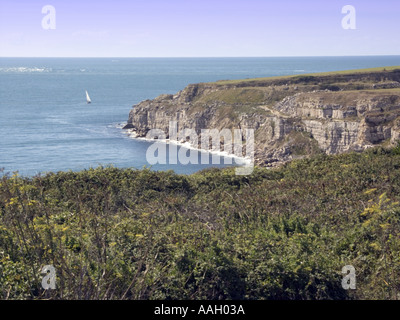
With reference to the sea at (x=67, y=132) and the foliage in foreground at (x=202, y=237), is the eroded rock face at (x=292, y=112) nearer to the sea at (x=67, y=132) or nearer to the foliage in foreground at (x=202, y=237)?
the sea at (x=67, y=132)

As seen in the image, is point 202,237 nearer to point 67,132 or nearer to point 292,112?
point 292,112

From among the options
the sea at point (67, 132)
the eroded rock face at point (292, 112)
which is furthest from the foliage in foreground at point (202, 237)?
the eroded rock face at point (292, 112)

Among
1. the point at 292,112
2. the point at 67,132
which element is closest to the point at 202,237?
the point at 292,112

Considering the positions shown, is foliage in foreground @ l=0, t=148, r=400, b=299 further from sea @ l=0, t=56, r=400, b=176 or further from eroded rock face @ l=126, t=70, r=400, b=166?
eroded rock face @ l=126, t=70, r=400, b=166
